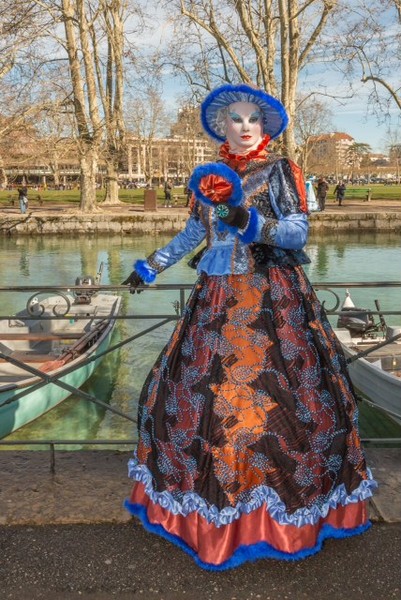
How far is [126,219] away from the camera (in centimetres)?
2611

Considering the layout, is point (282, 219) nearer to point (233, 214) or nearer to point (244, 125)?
point (233, 214)

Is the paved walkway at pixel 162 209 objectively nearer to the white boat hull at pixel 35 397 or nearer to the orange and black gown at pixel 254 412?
the white boat hull at pixel 35 397

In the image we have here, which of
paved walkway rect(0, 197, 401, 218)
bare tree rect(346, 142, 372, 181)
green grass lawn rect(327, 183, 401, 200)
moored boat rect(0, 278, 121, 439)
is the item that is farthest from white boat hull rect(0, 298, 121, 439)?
bare tree rect(346, 142, 372, 181)

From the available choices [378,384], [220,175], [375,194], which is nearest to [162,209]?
[375,194]

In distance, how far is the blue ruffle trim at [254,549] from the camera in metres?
1.98

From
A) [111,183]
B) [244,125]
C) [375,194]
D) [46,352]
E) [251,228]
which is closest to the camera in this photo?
[251,228]

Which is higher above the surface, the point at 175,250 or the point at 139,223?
the point at 175,250

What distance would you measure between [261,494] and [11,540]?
0.99 m

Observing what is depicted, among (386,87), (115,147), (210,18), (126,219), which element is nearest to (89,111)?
(115,147)

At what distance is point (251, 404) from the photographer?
2.06 metres

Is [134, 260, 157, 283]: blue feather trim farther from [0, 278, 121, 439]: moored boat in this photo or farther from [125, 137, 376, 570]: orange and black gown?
[0, 278, 121, 439]: moored boat

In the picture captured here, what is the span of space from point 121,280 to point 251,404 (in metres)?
16.3

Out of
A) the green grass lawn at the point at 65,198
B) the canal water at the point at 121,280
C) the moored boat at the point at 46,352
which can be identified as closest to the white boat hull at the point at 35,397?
the moored boat at the point at 46,352

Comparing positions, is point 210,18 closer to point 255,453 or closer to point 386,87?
point 386,87
